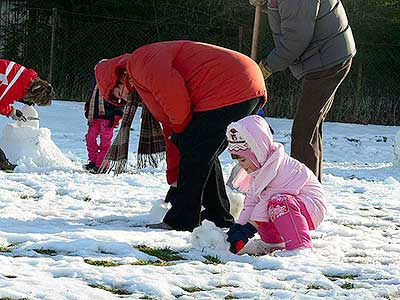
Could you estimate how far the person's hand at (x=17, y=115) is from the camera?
9555mm

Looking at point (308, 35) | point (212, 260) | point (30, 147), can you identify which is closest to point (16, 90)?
point (30, 147)

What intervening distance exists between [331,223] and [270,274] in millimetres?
2012

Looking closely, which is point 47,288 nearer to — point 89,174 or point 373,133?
point 89,174

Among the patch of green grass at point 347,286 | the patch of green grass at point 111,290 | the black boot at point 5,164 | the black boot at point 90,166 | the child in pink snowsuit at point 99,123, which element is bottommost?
the black boot at point 90,166

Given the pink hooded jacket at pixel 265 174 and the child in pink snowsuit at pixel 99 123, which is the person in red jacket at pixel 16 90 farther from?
the pink hooded jacket at pixel 265 174

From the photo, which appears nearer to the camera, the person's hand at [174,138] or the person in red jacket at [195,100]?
the person in red jacket at [195,100]

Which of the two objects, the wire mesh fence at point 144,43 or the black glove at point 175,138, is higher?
the black glove at point 175,138

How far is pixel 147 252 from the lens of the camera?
4730 mm

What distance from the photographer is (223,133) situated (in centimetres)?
551

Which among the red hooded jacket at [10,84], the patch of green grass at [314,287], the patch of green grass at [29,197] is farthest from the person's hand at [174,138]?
the red hooded jacket at [10,84]

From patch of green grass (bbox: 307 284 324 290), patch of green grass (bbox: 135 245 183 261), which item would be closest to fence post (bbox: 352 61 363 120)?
patch of green grass (bbox: 135 245 183 261)

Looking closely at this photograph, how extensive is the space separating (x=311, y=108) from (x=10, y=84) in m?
3.94

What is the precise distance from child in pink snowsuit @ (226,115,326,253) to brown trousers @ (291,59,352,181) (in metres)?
1.49

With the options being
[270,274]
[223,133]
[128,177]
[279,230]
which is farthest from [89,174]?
[270,274]
